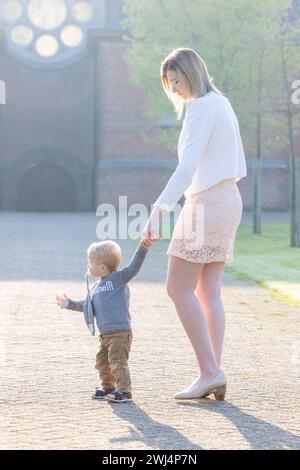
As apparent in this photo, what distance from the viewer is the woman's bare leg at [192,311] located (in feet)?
22.4

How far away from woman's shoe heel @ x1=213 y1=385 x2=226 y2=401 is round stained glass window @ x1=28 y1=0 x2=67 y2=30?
138 feet

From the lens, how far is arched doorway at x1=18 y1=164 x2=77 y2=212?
149 ft

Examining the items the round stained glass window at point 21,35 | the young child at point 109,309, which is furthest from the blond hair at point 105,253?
the round stained glass window at point 21,35

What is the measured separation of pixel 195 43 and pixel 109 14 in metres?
19.5

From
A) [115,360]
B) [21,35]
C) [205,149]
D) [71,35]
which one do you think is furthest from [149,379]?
[71,35]

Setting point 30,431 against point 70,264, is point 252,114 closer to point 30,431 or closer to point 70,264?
point 70,264

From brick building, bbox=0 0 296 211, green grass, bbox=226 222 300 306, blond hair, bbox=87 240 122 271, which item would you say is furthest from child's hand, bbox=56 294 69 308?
brick building, bbox=0 0 296 211

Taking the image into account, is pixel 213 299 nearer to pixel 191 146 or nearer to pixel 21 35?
pixel 191 146

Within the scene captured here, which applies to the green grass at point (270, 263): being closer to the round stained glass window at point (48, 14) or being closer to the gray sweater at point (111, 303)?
the gray sweater at point (111, 303)

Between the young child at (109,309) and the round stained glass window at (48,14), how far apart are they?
41711 millimetres

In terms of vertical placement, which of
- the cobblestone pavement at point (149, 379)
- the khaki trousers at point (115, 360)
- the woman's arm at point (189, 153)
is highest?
the woman's arm at point (189, 153)

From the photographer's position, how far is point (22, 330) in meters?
9.99

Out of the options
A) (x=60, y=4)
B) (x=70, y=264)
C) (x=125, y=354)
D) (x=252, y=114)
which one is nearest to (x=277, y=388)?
(x=125, y=354)

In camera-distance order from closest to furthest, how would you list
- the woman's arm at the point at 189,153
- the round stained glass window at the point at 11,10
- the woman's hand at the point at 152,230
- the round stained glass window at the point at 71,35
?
the woman's hand at the point at 152,230 → the woman's arm at the point at 189,153 → the round stained glass window at the point at 11,10 → the round stained glass window at the point at 71,35
